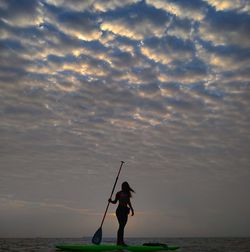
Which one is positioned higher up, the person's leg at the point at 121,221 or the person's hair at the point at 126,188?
the person's hair at the point at 126,188

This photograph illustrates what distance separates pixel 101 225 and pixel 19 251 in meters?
4.12

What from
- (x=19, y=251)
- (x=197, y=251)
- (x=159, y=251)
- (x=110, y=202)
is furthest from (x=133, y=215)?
(x=19, y=251)

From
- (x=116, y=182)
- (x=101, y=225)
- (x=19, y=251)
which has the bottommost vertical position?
(x=19, y=251)

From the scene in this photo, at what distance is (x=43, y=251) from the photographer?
609 inches

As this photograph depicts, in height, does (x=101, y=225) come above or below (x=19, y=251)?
above

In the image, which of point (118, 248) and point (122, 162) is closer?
point (118, 248)

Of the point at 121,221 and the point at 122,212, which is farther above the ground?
the point at 122,212

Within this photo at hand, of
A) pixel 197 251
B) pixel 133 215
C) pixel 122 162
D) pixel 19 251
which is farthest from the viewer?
pixel 122 162

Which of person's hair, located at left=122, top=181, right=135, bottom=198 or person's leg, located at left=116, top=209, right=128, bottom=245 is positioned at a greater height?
person's hair, located at left=122, top=181, right=135, bottom=198

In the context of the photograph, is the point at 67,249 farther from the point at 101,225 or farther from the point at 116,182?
the point at 116,182

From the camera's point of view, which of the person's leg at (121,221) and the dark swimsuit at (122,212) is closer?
the dark swimsuit at (122,212)

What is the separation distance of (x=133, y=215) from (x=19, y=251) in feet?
16.4

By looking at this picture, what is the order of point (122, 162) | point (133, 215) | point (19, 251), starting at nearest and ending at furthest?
1. point (19, 251)
2. point (133, 215)
3. point (122, 162)

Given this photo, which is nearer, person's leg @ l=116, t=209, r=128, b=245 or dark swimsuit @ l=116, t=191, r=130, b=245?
dark swimsuit @ l=116, t=191, r=130, b=245
